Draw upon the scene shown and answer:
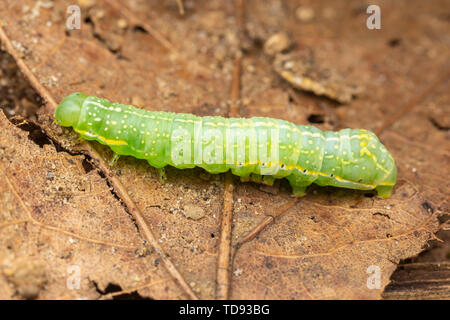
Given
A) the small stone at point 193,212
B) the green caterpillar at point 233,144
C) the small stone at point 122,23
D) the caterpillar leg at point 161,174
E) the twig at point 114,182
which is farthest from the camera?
the small stone at point 122,23

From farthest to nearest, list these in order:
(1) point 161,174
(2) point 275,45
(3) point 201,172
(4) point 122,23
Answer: (2) point 275,45 < (4) point 122,23 < (3) point 201,172 < (1) point 161,174

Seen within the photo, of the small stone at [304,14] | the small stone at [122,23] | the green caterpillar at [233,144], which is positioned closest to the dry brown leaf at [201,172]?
the small stone at [122,23]

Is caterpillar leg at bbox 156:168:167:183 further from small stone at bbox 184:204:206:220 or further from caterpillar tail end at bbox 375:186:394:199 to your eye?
caterpillar tail end at bbox 375:186:394:199

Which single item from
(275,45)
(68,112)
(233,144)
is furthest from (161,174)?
(275,45)

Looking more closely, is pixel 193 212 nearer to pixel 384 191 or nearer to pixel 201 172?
pixel 201 172

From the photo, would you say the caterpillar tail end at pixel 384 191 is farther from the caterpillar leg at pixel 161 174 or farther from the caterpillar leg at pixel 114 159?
the caterpillar leg at pixel 114 159

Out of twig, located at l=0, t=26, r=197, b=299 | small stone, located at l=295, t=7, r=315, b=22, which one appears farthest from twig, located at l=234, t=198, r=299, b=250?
small stone, located at l=295, t=7, r=315, b=22
